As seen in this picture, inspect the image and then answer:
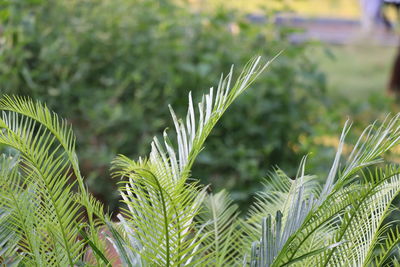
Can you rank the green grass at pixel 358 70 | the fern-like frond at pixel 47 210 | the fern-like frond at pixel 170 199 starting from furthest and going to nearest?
1. the green grass at pixel 358 70
2. the fern-like frond at pixel 47 210
3. the fern-like frond at pixel 170 199

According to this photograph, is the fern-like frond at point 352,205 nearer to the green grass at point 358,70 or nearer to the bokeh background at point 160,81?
the bokeh background at point 160,81

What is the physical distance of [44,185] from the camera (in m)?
1.66

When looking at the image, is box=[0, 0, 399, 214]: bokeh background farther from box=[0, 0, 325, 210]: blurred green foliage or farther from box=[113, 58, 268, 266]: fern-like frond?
box=[113, 58, 268, 266]: fern-like frond

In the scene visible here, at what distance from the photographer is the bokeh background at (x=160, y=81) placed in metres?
3.78

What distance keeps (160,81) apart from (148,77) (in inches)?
Result: 4.0

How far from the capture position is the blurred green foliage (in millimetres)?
3803

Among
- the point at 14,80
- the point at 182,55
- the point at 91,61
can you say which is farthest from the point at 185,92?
the point at 14,80

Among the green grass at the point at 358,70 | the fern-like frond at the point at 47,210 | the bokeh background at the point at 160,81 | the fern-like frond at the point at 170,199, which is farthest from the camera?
the green grass at the point at 358,70

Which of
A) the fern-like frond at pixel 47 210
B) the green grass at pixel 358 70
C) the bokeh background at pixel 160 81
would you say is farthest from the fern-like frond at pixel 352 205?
the green grass at pixel 358 70

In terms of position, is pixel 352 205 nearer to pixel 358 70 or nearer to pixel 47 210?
pixel 47 210

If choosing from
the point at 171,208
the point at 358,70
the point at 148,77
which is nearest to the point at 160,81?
the point at 148,77

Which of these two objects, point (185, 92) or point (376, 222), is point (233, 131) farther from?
point (376, 222)

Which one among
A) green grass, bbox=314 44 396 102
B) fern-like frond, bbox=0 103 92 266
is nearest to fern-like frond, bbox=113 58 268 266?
fern-like frond, bbox=0 103 92 266

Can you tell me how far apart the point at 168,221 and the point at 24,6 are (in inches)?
121
